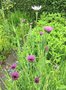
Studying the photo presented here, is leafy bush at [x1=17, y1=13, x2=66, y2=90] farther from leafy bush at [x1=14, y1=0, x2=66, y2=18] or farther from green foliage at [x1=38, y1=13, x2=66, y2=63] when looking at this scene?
leafy bush at [x1=14, y1=0, x2=66, y2=18]

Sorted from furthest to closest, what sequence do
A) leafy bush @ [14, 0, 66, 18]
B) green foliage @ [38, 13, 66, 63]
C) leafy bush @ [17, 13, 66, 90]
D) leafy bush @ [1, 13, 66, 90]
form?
1. leafy bush @ [14, 0, 66, 18]
2. green foliage @ [38, 13, 66, 63]
3. leafy bush @ [17, 13, 66, 90]
4. leafy bush @ [1, 13, 66, 90]

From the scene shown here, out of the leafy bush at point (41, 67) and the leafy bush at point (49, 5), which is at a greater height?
the leafy bush at point (41, 67)

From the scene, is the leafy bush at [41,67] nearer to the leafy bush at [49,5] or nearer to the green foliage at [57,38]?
the green foliage at [57,38]

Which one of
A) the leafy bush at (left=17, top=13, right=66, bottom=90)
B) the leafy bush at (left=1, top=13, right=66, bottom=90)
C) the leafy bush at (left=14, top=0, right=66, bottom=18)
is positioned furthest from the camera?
the leafy bush at (left=14, top=0, right=66, bottom=18)

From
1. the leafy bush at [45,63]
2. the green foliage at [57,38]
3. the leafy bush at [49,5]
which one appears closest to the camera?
the leafy bush at [45,63]

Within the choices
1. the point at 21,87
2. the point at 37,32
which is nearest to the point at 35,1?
the point at 37,32

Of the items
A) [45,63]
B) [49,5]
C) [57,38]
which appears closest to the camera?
[45,63]

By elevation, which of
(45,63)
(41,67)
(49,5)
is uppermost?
(41,67)

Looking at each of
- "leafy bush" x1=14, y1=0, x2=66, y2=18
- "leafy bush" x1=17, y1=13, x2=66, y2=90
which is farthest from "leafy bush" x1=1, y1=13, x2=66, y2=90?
"leafy bush" x1=14, y1=0, x2=66, y2=18

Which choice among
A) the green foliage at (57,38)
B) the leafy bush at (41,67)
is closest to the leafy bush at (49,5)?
the green foliage at (57,38)

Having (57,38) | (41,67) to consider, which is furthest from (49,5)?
(41,67)

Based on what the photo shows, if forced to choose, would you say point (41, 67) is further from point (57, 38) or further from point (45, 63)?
point (57, 38)

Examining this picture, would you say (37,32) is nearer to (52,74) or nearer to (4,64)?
(4,64)

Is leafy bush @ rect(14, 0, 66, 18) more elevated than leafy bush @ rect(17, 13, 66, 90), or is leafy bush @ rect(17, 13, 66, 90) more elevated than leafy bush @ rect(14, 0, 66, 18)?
leafy bush @ rect(17, 13, 66, 90)
